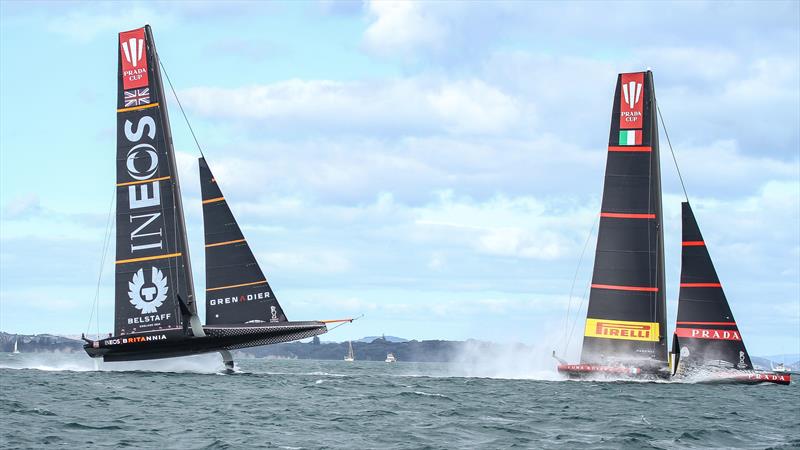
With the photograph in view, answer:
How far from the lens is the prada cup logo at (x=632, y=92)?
1991 inches

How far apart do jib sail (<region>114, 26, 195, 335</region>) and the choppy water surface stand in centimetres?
311

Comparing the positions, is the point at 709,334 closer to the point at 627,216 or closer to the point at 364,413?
the point at 627,216

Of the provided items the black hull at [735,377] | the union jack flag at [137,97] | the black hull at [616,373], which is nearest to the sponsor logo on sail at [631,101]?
the black hull at [616,373]

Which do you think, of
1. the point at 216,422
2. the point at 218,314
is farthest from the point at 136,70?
the point at 216,422

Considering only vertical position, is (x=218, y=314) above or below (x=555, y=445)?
above

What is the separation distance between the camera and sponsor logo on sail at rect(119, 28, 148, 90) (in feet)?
158

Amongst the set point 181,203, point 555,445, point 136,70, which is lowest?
point 555,445

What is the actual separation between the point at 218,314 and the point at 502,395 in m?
12.9

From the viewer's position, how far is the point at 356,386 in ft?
152

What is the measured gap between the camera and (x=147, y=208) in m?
47.6

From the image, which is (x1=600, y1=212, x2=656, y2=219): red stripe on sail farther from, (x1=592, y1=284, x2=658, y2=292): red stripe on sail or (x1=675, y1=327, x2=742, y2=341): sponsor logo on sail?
(x1=675, y1=327, x2=742, y2=341): sponsor logo on sail

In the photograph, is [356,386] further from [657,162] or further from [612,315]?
[657,162]

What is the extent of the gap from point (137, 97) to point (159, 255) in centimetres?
683

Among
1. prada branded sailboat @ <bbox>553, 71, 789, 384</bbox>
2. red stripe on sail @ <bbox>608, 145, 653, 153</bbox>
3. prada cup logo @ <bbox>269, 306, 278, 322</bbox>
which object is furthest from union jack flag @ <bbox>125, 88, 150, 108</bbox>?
red stripe on sail @ <bbox>608, 145, 653, 153</bbox>
